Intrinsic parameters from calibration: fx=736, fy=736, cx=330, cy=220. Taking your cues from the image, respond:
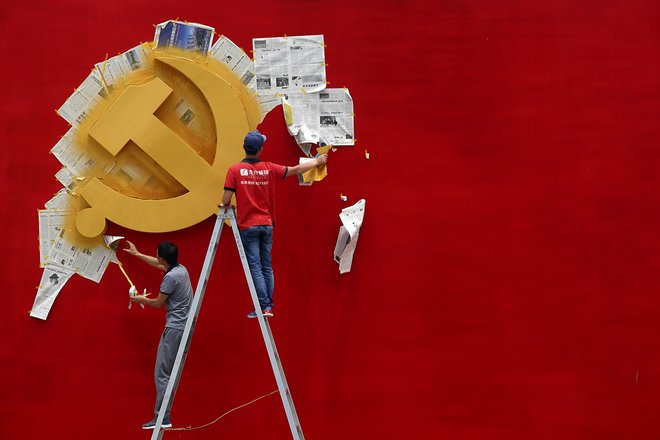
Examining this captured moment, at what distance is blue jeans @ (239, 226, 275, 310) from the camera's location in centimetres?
352

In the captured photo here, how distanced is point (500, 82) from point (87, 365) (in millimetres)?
2814

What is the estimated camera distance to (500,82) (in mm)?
4051

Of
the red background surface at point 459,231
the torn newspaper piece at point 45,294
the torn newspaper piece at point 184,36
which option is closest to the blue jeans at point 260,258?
the red background surface at point 459,231

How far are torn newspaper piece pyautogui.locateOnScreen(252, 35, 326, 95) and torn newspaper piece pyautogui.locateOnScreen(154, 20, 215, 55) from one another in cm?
27

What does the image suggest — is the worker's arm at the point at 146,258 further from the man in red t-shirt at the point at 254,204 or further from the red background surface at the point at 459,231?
the man in red t-shirt at the point at 254,204

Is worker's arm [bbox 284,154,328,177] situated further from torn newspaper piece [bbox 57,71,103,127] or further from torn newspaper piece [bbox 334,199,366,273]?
torn newspaper piece [bbox 57,71,103,127]

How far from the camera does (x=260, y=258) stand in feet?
11.9

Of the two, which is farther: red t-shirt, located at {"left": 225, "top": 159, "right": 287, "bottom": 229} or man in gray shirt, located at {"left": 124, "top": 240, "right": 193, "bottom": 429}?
man in gray shirt, located at {"left": 124, "top": 240, "right": 193, "bottom": 429}

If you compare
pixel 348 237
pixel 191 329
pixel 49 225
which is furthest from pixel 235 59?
pixel 191 329

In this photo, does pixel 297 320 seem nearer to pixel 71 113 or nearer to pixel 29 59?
pixel 71 113

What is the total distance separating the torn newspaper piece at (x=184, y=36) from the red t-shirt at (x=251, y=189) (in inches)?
36.0

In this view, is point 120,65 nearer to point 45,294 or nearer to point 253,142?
point 253,142

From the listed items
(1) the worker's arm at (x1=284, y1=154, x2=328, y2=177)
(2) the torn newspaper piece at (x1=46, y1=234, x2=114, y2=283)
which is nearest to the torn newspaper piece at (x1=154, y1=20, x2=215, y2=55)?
(1) the worker's arm at (x1=284, y1=154, x2=328, y2=177)

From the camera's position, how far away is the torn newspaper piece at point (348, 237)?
4.05 meters
